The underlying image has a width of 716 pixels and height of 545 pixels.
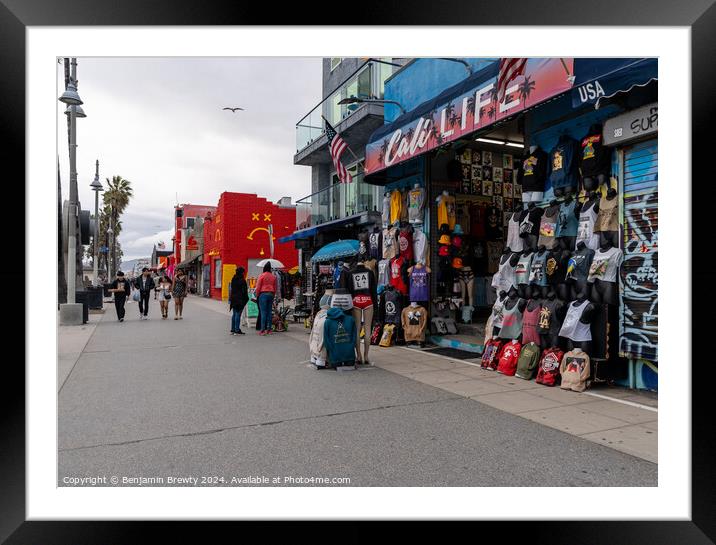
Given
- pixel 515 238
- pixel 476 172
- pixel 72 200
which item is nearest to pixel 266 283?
pixel 476 172

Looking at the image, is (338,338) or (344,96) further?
(344,96)

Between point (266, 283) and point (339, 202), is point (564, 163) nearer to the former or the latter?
point (266, 283)

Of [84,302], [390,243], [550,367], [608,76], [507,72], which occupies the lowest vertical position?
[550,367]

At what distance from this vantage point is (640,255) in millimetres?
5543

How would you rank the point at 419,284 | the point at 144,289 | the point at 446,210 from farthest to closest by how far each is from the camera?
the point at 144,289 → the point at 446,210 → the point at 419,284

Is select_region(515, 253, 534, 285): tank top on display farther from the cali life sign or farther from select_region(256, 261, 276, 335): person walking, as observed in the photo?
select_region(256, 261, 276, 335): person walking

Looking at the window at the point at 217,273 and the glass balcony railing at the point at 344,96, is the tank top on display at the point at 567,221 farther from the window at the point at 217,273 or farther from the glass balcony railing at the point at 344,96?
the window at the point at 217,273

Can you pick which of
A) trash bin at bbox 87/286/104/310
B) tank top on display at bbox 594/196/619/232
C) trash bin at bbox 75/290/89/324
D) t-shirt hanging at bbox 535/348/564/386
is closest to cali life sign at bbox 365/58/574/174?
tank top on display at bbox 594/196/619/232

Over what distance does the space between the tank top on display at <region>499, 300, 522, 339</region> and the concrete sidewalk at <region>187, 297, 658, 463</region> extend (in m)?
0.67

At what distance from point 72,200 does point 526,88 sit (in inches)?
648
